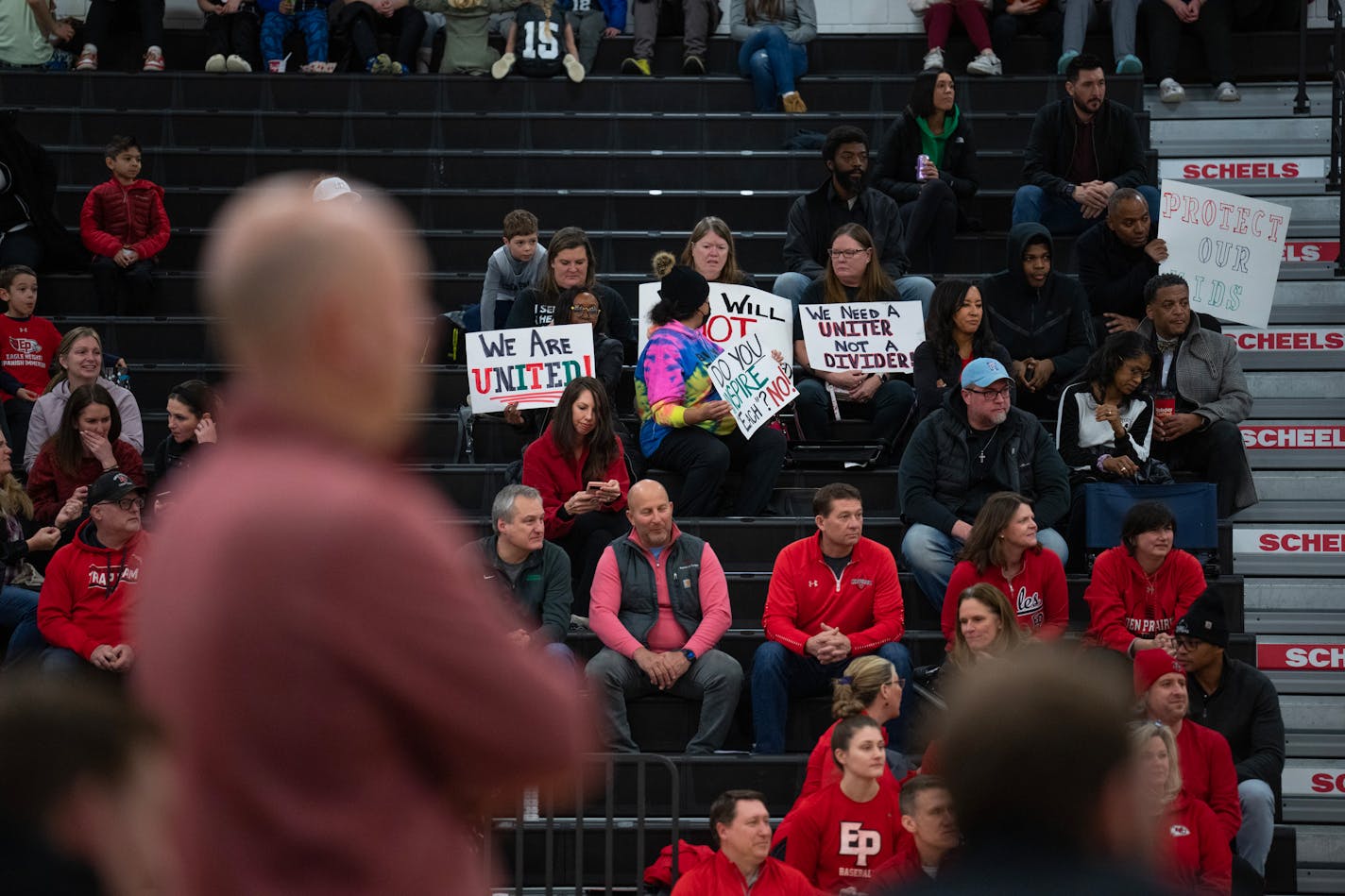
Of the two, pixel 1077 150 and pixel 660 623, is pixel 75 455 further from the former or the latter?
pixel 1077 150

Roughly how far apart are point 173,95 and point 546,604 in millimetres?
7422

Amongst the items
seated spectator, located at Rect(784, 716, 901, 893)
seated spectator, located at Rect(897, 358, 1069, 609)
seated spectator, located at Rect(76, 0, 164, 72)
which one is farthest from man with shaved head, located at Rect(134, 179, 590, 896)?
seated spectator, located at Rect(76, 0, 164, 72)

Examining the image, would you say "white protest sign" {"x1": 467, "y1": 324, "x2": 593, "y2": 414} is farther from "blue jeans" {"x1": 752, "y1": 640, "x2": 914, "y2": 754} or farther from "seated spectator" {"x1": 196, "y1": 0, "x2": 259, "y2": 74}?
"seated spectator" {"x1": 196, "y1": 0, "x2": 259, "y2": 74}

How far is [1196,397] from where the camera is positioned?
1025 cm

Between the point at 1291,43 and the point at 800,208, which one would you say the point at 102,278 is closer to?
the point at 800,208

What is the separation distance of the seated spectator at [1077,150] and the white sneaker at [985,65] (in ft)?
6.27

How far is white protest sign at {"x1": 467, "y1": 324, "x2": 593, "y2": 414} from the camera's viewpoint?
33.8 feet

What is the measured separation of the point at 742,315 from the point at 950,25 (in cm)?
530

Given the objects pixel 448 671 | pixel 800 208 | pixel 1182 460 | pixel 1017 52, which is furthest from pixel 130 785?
pixel 1017 52

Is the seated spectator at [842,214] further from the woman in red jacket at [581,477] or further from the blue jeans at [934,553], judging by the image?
the blue jeans at [934,553]

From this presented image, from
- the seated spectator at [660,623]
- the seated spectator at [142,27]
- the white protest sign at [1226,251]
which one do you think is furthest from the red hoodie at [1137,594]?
the seated spectator at [142,27]

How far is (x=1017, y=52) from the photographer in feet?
48.8

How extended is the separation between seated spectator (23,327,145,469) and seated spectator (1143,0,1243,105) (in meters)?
8.12

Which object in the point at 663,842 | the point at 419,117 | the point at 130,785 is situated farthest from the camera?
the point at 419,117
